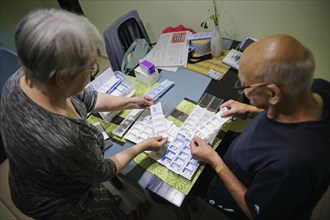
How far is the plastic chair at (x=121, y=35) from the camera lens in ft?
6.04

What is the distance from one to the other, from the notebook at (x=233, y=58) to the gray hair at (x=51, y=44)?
1.06 metres

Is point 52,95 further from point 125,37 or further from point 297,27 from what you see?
point 297,27

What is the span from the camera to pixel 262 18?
1.72 metres

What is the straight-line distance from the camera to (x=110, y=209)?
1321mm

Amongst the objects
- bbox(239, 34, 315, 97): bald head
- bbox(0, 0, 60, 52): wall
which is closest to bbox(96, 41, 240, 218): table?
bbox(239, 34, 315, 97): bald head

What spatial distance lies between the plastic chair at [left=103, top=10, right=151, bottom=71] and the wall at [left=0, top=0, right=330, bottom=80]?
1.15 feet

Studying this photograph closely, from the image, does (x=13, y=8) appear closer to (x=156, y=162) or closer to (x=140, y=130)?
(x=140, y=130)

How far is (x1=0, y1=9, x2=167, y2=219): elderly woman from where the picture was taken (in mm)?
701

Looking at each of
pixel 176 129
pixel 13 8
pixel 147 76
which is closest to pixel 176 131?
pixel 176 129

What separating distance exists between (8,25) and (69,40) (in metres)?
3.26

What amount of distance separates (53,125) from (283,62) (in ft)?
2.72

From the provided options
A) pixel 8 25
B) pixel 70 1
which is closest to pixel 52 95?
pixel 70 1

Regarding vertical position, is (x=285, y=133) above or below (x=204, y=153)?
above

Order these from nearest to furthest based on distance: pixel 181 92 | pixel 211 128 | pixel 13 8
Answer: pixel 211 128, pixel 181 92, pixel 13 8
